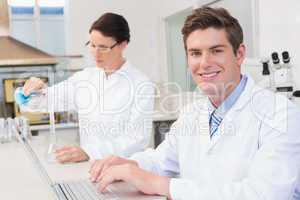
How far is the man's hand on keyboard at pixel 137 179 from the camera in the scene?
94 centimetres

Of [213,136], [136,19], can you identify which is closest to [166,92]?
[136,19]

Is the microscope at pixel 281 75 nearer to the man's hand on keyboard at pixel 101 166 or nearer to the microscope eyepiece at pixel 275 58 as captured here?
the microscope eyepiece at pixel 275 58

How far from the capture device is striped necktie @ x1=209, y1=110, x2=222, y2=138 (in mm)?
1093

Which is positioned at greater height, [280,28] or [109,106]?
[280,28]

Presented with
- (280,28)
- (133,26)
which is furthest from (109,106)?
(133,26)

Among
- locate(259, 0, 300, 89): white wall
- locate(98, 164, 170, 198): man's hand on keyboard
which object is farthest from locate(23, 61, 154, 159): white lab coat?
locate(259, 0, 300, 89): white wall

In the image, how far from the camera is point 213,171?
1067mm

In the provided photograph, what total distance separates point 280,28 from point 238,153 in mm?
1632

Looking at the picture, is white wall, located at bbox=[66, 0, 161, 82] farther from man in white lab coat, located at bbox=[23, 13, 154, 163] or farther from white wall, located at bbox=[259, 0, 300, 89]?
man in white lab coat, located at bbox=[23, 13, 154, 163]

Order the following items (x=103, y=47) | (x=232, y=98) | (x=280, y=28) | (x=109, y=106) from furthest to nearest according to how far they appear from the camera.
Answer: (x=280, y=28) → (x=109, y=106) → (x=103, y=47) → (x=232, y=98)

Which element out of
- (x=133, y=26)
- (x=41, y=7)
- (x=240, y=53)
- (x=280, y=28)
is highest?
(x=41, y=7)

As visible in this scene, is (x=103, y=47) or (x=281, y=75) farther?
(x=281, y=75)

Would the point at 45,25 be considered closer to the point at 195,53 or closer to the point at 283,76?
the point at 283,76

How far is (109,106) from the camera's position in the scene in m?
1.74
